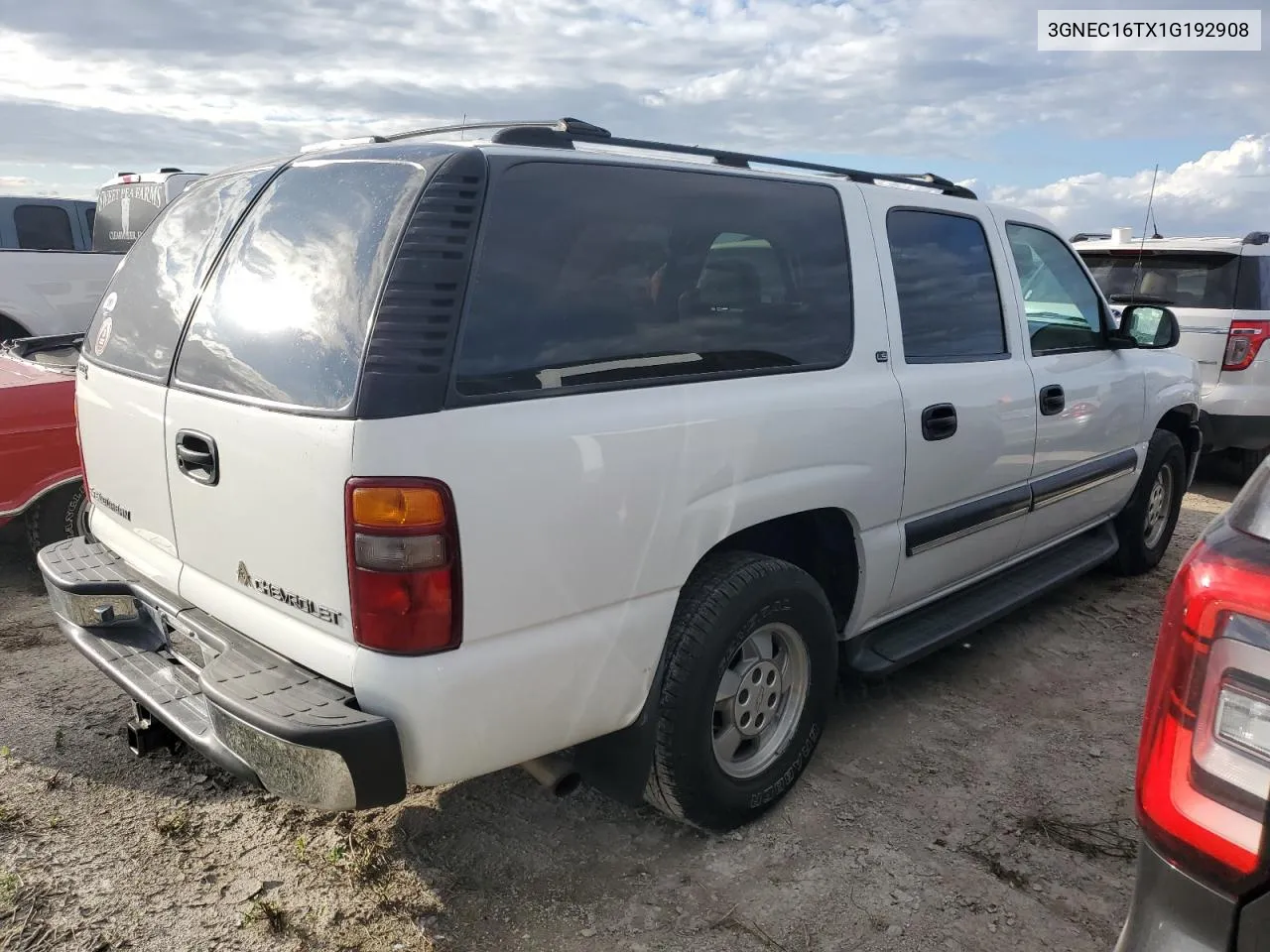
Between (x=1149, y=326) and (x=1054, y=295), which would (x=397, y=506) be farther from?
(x=1149, y=326)

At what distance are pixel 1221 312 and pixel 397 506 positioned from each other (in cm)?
665

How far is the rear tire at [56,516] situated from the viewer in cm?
444

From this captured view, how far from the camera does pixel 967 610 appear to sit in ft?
12.2

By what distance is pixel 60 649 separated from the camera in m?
4.05

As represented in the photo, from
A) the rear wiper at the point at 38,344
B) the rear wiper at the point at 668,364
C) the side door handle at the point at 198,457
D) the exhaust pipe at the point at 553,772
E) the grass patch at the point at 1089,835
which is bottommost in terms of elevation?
the grass patch at the point at 1089,835

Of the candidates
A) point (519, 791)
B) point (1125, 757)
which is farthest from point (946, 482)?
point (519, 791)

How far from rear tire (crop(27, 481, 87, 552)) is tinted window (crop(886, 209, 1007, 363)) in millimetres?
3703

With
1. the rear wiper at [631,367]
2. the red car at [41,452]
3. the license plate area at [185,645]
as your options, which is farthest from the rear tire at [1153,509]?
the red car at [41,452]

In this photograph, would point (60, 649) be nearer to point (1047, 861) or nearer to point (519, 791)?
point (519, 791)

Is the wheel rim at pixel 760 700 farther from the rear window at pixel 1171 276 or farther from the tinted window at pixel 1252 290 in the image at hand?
the tinted window at pixel 1252 290

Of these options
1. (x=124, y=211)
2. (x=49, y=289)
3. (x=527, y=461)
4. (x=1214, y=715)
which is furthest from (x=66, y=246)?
(x=1214, y=715)

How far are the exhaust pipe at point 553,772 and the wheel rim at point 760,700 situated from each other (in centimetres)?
49

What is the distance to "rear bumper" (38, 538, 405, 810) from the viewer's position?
6.57 ft

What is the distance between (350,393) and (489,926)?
142 centimetres
